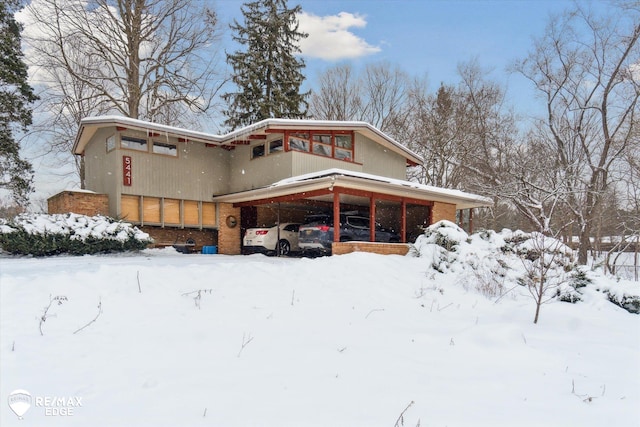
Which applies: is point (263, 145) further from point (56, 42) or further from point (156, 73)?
point (56, 42)

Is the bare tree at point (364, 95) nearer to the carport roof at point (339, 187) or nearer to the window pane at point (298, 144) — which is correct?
the carport roof at point (339, 187)

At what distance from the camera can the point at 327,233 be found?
12.7 metres

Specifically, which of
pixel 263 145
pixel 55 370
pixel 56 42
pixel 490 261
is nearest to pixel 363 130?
pixel 263 145

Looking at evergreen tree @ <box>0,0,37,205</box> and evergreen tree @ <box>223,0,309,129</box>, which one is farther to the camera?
evergreen tree @ <box>223,0,309,129</box>

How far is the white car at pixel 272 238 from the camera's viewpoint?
14.3 m

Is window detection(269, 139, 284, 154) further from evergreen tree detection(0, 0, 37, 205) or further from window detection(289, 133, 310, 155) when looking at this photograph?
evergreen tree detection(0, 0, 37, 205)

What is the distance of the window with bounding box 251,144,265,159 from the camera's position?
15.5 metres

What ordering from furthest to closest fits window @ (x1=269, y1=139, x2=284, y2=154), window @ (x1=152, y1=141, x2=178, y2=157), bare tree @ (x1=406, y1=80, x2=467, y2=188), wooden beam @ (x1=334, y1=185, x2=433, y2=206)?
bare tree @ (x1=406, y1=80, x2=467, y2=188), window @ (x1=152, y1=141, x2=178, y2=157), window @ (x1=269, y1=139, x2=284, y2=154), wooden beam @ (x1=334, y1=185, x2=433, y2=206)

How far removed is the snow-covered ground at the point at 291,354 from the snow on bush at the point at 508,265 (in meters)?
0.46

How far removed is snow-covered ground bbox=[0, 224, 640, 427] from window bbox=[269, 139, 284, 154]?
26.9 ft

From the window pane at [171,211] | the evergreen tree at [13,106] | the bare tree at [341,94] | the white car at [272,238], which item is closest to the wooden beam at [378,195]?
the white car at [272,238]

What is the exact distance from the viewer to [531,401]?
3.37 meters

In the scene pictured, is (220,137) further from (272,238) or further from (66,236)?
(66,236)

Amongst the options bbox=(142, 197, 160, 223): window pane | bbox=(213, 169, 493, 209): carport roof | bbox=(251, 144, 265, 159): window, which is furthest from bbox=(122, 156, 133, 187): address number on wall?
bbox=(251, 144, 265, 159): window
